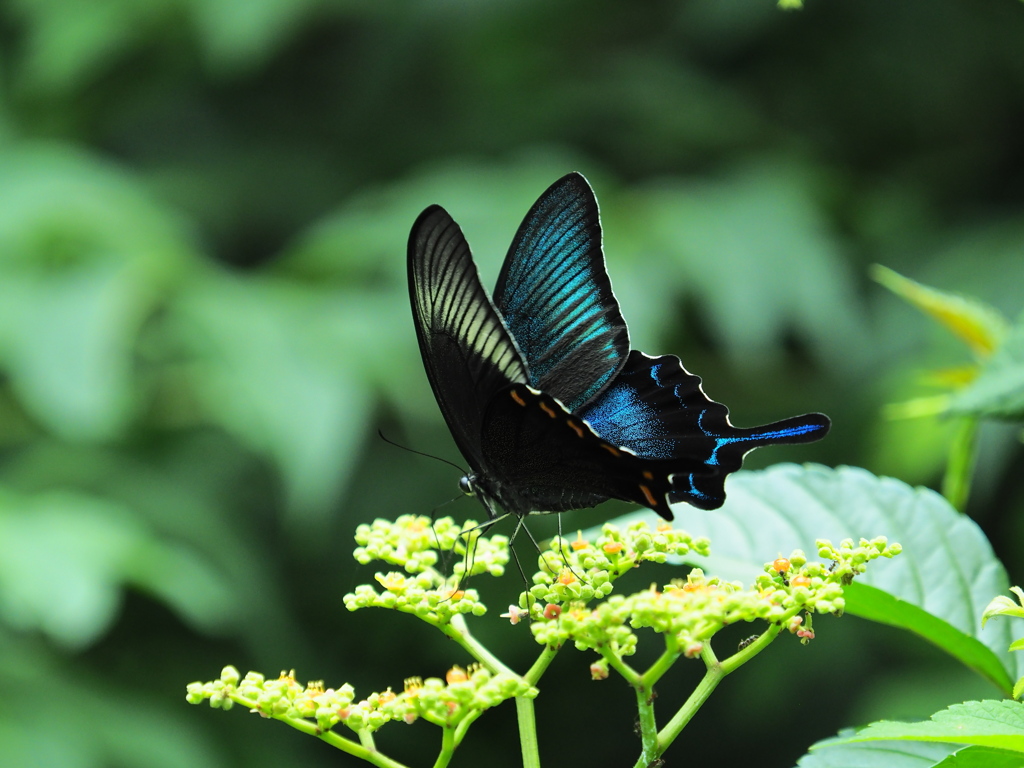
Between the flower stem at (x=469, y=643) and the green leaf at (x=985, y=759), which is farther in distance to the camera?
the flower stem at (x=469, y=643)

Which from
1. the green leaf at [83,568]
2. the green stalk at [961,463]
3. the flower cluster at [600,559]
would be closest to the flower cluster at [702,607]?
the flower cluster at [600,559]

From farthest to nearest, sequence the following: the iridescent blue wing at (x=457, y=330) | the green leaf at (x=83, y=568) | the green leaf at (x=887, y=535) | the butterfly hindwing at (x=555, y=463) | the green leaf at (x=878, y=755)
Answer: the green leaf at (x=83, y=568) < the iridescent blue wing at (x=457, y=330) < the butterfly hindwing at (x=555, y=463) < the green leaf at (x=887, y=535) < the green leaf at (x=878, y=755)

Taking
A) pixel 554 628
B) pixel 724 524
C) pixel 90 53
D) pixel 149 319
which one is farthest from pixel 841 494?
pixel 90 53

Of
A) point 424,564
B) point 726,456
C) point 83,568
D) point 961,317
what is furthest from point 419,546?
point 83,568

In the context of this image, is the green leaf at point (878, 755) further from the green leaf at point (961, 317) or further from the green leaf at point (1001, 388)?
the green leaf at point (961, 317)

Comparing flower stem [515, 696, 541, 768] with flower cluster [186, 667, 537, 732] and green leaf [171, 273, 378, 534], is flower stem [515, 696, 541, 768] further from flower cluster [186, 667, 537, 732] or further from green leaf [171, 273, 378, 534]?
green leaf [171, 273, 378, 534]

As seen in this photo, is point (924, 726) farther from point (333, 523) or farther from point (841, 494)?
point (333, 523)

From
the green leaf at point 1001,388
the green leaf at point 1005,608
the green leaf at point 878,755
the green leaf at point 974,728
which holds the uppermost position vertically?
the green leaf at point 1001,388

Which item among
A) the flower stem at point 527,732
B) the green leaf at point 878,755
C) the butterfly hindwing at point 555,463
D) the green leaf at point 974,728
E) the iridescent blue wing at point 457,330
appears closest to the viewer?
the green leaf at point 974,728
